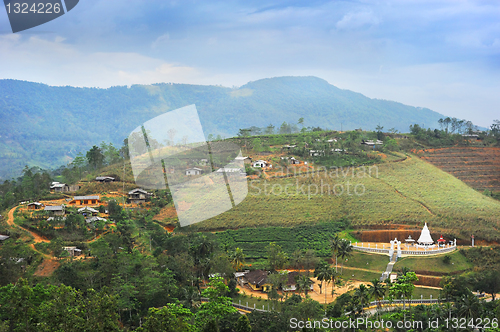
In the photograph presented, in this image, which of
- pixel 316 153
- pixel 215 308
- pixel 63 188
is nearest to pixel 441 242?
pixel 215 308

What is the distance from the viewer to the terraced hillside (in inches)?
1951

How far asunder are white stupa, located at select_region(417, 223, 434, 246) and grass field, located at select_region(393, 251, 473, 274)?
1.58 metres

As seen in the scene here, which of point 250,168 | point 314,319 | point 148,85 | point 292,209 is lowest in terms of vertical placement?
point 314,319

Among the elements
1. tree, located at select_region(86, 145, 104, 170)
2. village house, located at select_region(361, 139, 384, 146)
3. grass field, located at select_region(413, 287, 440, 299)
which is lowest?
grass field, located at select_region(413, 287, 440, 299)

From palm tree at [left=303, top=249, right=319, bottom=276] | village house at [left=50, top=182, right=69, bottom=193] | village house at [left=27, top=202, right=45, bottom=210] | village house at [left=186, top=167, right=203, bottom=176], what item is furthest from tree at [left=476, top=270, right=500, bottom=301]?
village house at [left=50, top=182, right=69, bottom=193]

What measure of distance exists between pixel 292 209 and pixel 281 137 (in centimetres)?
2739

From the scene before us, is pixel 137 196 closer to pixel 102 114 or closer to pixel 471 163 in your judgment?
pixel 471 163

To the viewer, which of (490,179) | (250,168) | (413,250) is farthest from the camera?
(490,179)

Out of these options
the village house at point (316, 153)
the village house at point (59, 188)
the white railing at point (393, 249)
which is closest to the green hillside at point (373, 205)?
the white railing at point (393, 249)

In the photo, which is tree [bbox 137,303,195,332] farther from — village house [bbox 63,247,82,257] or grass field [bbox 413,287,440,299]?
grass field [bbox 413,287,440,299]

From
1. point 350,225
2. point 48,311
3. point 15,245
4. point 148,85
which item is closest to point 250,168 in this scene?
point 350,225

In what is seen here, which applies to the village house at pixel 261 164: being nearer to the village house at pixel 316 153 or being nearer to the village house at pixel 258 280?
the village house at pixel 316 153

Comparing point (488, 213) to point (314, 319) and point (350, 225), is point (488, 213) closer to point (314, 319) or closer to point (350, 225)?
point (350, 225)

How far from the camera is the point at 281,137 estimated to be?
205 ft
